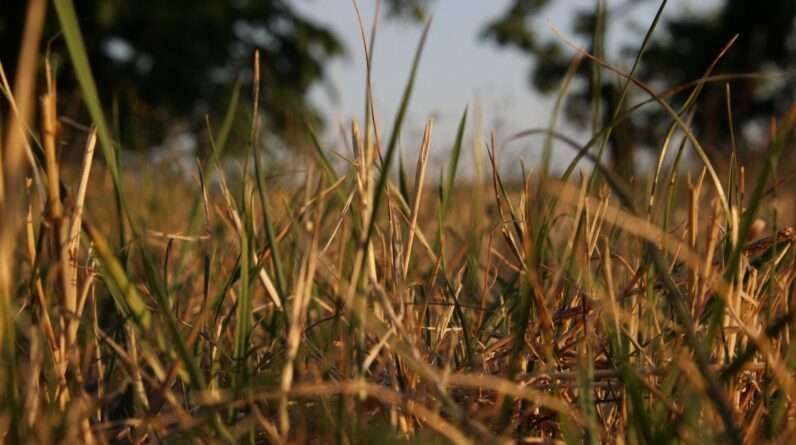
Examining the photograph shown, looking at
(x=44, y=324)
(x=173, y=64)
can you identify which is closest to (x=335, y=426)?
(x=44, y=324)

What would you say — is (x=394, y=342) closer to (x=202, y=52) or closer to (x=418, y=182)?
(x=418, y=182)

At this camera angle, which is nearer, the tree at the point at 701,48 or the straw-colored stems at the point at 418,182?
the straw-colored stems at the point at 418,182

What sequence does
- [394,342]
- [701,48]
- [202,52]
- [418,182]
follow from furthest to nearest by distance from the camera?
1. [701,48]
2. [202,52]
3. [418,182]
4. [394,342]

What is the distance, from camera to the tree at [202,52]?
8289 mm

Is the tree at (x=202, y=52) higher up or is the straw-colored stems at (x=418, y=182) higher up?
the straw-colored stems at (x=418, y=182)

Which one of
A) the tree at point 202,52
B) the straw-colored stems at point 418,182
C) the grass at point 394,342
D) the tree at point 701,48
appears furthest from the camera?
the tree at point 701,48

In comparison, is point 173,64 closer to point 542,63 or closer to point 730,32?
point 542,63

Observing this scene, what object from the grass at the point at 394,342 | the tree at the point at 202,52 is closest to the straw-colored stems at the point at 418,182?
the grass at the point at 394,342

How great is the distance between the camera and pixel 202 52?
8758 millimetres

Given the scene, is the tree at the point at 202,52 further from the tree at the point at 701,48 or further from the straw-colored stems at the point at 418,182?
the straw-colored stems at the point at 418,182

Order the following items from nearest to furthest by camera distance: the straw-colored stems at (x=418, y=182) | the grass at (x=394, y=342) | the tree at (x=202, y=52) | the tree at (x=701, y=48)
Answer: the grass at (x=394, y=342)
the straw-colored stems at (x=418, y=182)
the tree at (x=202, y=52)
the tree at (x=701, y=48)

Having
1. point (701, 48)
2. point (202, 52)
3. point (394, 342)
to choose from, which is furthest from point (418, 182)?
point (701, 48)

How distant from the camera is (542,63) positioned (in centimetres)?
1351

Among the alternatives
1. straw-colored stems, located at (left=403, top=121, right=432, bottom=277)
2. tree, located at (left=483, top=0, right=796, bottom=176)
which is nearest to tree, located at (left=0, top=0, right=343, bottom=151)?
tree, located at (left=483, top=0, right=796, bottom=176)
